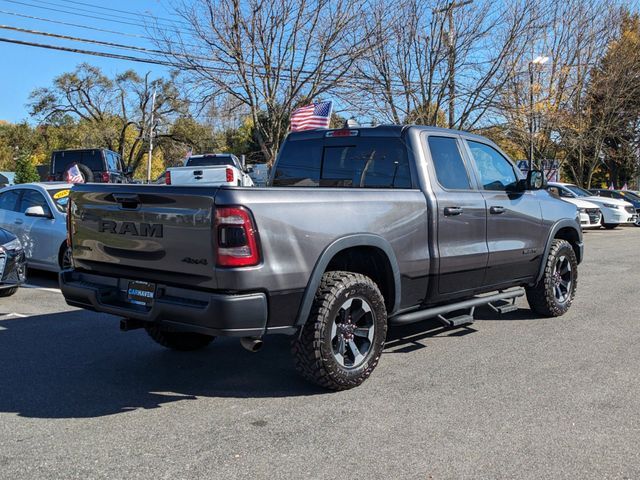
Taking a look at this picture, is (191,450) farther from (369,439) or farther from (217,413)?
(369,439)

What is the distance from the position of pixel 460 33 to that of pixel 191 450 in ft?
60.7

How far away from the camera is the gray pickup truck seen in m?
3.86

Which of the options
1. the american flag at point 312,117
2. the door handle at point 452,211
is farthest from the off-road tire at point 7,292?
the american flag at point 312,117

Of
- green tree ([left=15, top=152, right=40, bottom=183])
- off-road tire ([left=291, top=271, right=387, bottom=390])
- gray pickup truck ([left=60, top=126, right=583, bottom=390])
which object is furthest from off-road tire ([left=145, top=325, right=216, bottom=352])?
green tree ([left=15, top=152, right=40, bottom=183])

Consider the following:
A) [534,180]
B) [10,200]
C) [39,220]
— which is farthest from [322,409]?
[10,200]

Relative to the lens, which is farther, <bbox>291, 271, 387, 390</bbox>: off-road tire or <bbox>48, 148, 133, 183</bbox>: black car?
<bbox>48, 148, 133, 183</bbox>: black car

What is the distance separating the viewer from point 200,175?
14.4m

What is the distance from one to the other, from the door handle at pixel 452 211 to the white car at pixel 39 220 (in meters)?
6.05

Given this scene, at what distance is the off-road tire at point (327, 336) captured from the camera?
424 centimetres

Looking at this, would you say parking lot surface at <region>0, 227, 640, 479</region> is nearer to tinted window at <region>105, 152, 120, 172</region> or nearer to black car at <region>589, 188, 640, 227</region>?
tinted window at <region>105, 152, 120, 172</region>

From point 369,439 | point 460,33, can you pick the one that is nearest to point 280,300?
point 369,439

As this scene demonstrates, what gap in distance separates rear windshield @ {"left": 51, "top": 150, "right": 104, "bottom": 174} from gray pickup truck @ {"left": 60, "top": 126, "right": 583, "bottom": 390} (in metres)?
15.1

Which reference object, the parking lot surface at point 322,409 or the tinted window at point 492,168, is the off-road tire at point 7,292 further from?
the tinted window at point 492,168

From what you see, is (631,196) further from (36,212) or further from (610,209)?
(36,212)
